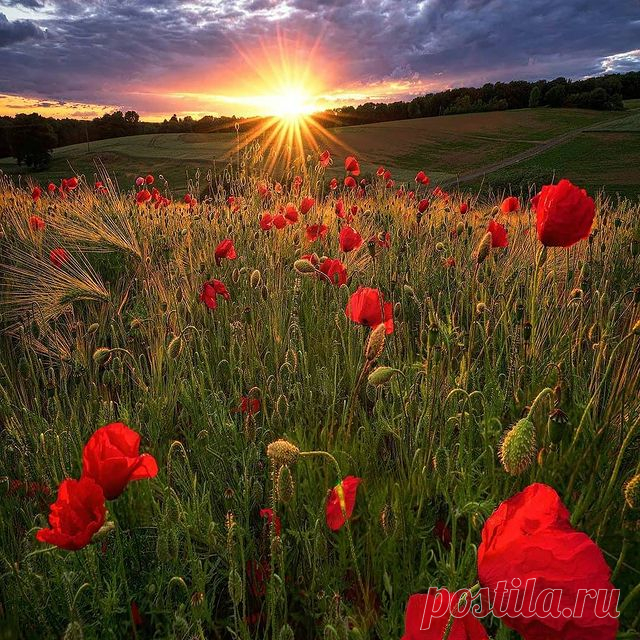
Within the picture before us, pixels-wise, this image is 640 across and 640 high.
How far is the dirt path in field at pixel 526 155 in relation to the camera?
91.6 feet

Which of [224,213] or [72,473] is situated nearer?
[72,473]

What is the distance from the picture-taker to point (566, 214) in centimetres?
145

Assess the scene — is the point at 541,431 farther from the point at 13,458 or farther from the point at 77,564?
the point at 13,458

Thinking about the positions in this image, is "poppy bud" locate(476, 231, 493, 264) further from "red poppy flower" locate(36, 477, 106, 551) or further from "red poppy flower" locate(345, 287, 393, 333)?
"red poppy flower" locate(36, 477, 106, 551)

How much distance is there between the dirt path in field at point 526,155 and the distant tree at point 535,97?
9213 millimetres

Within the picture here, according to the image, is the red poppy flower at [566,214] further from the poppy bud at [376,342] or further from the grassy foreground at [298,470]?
the poppy bud at [376,342]

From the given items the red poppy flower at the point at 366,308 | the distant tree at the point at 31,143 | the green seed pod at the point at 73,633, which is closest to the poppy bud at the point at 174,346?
the red poppy flower at the point at 366,308

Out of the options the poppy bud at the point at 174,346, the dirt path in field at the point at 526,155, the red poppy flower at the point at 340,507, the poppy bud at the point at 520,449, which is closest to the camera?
the poppy bud at the point at 520,449

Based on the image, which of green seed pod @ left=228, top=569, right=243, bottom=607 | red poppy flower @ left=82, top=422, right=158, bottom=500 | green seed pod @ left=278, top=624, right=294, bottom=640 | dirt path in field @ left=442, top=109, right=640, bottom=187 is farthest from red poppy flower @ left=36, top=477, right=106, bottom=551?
dirt path in field @ left=442, top=109, right=640, bottom=187

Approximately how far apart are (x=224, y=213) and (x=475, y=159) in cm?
3138

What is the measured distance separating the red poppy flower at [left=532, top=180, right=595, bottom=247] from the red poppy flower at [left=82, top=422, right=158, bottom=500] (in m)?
1.22

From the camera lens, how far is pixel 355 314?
157 centimetres

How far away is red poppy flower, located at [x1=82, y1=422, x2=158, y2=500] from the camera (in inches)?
38.7

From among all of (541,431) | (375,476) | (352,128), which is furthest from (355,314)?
(352,128)
